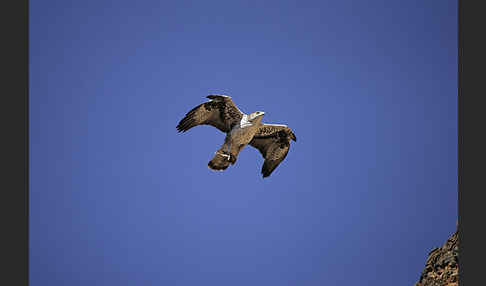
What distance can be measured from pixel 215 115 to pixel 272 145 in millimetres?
1849

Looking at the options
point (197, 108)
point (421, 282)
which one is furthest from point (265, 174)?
point (421, 282)

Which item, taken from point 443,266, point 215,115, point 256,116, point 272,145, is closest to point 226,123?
point 215,115

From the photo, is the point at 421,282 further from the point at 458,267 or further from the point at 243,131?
the point at 243,131

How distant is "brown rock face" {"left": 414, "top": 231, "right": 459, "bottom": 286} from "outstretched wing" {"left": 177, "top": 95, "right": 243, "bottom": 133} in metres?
5.96

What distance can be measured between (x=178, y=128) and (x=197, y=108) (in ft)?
2.26

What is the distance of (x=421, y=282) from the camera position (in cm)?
777

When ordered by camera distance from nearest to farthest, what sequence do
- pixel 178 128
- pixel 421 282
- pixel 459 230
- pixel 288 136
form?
pixel 459 230 < pixel 421 282 < pixel 178 128 < pixel 288 136

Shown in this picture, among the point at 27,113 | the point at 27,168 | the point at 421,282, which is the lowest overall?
the point at 421,282

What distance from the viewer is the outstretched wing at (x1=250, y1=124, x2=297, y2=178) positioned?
1323cm

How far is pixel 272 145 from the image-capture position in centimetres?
1349

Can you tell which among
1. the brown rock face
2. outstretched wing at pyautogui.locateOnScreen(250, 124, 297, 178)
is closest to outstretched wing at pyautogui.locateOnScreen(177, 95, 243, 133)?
outstretched wing at pyautogui.locateOnScreen(250, 124, 297, 178)

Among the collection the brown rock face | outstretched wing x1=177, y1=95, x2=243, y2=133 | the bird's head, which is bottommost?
the brown rock face

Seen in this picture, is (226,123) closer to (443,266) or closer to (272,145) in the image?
(272,145)

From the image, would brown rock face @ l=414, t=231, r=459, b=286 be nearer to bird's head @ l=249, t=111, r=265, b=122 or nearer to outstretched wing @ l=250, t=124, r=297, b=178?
bird's head @ l=249, t=111, r=265, b=122
